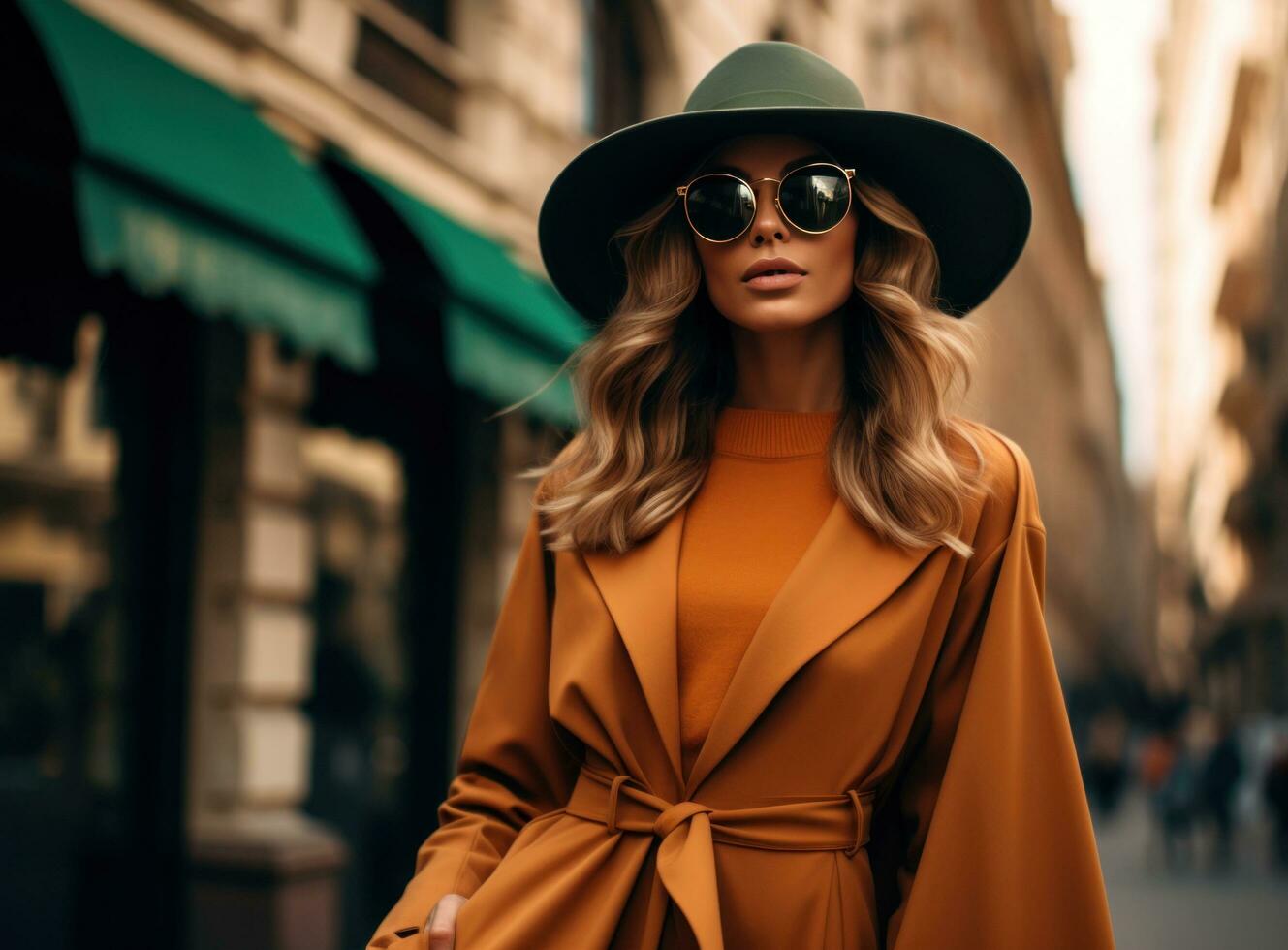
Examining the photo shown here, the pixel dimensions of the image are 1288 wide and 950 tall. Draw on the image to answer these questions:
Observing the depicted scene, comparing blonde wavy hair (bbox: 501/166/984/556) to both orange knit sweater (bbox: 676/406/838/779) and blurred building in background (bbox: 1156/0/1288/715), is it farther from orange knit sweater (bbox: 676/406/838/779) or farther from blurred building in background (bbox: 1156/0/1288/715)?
blurred building in background (bbox: 1156/0/1288/715)

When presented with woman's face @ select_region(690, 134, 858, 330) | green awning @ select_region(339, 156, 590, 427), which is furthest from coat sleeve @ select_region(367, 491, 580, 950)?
green awning @ select_region(339, 156, 590, 427)

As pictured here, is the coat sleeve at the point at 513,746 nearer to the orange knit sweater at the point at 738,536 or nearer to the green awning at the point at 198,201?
the orange knit sweater at the point at 738,536

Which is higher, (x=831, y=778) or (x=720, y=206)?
(x=720, y=206)

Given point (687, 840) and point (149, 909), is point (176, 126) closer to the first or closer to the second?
point (149, 909)

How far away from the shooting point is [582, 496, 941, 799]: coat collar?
1823 millimetres

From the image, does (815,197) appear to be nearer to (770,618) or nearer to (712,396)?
Result: (712,396)

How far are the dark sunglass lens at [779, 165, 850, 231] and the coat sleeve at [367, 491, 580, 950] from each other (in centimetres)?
59

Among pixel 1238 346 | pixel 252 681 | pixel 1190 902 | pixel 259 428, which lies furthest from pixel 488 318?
pixel 1238 346

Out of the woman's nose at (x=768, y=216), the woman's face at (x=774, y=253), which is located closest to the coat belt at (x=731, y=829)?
the woman's face at (x=774, y=253)

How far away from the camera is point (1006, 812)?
1.76 m

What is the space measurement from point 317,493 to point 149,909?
2338 mm

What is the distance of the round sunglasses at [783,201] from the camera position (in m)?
2.04

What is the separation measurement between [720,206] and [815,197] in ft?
0.46

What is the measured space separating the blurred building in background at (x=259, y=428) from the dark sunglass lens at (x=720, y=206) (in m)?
1.98
